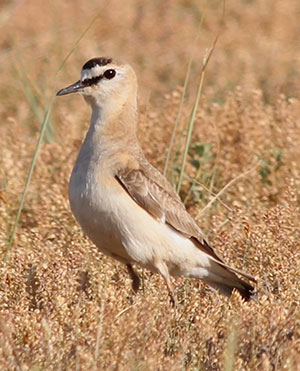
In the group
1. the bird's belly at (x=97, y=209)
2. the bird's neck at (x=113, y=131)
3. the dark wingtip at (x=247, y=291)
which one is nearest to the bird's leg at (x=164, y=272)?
the bird's belly at (x=97, y=209)

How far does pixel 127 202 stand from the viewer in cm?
465

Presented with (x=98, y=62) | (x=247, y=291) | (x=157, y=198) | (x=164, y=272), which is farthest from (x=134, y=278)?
(x=98, y=62)

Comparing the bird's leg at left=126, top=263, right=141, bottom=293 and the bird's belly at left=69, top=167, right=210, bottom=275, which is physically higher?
the bird's belly at left=69, top=167, right=210, bottom=275

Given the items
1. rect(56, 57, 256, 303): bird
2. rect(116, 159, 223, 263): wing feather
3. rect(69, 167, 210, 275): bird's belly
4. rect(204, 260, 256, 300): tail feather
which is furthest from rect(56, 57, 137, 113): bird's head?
rect(204, 260, 256, 300): tail feather

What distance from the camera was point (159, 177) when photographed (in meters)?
4.99

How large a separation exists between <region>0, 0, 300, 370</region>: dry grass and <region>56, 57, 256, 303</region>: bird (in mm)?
141

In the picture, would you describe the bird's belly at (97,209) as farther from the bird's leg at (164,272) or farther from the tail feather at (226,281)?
the tail feather at (226,281)

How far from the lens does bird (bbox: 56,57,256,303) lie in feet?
15.1

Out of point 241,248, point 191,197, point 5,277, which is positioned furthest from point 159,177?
point 191,197

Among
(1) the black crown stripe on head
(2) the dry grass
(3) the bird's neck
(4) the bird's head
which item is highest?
(1) the black crown stripe on head

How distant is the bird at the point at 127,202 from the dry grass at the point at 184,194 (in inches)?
5.6

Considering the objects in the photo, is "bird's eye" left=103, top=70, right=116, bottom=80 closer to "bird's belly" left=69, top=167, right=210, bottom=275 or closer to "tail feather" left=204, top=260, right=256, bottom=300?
"bird's belly" left=69, top=167, right=210, bottom=275

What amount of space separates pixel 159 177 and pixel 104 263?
64 cm

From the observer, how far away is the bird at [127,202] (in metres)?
4.61
